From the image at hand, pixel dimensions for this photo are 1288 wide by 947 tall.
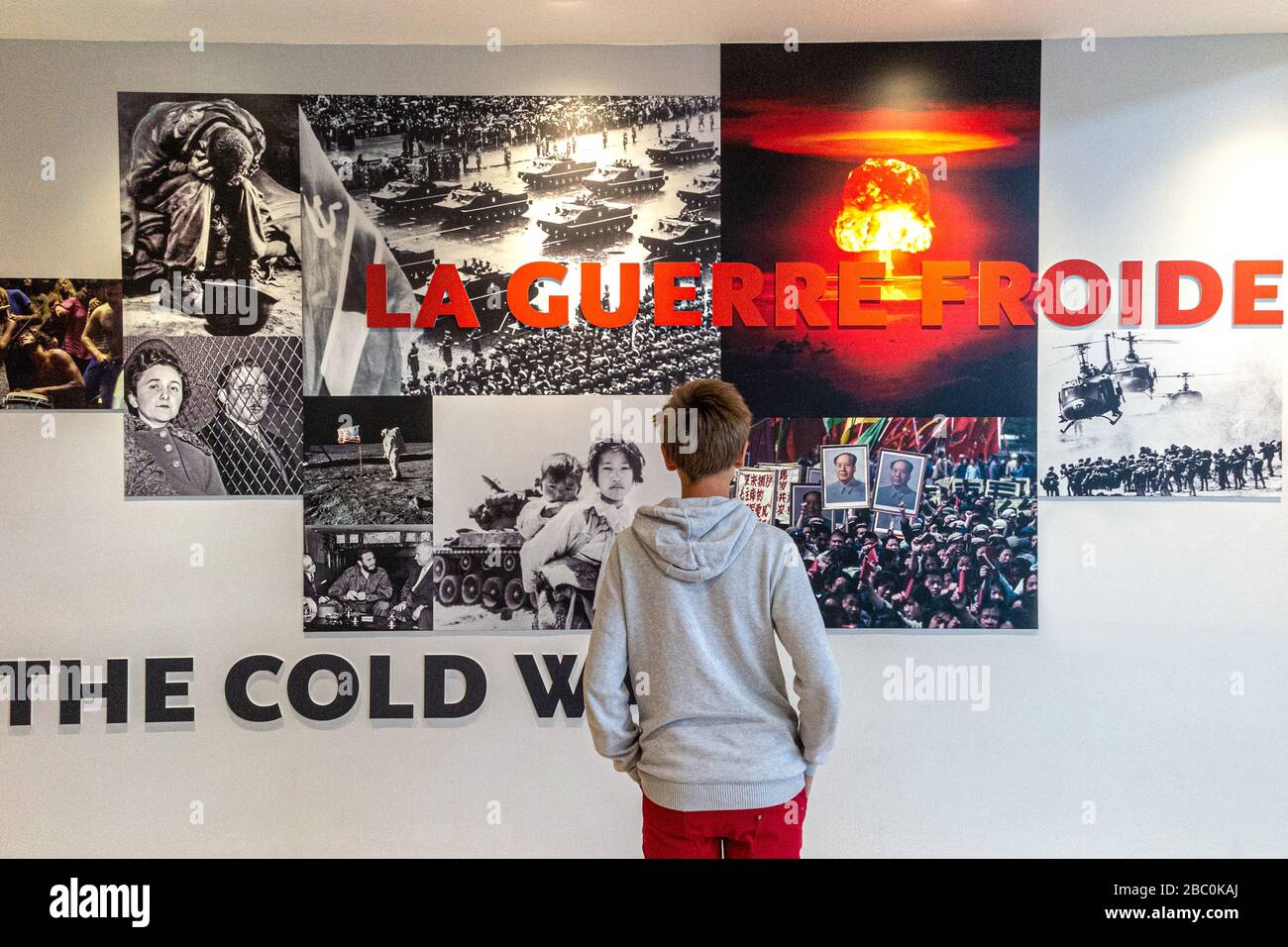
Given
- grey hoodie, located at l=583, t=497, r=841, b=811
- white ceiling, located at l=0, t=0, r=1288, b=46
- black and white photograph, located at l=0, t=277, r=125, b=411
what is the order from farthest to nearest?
black and white photograph, located at l=0, t=277, r=125, b=411 < white ceiling, located at l=0, t=0, r=1288, b=46 < grey hoodie, located at l=583, t=497, r=841, b=811

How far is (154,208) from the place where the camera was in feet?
10.3

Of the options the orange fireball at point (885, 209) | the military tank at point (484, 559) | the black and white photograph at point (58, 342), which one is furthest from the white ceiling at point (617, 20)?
the military tank at point (484, 559)

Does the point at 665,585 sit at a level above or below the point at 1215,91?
below

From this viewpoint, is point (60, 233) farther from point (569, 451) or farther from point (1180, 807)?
point (1180, 807)

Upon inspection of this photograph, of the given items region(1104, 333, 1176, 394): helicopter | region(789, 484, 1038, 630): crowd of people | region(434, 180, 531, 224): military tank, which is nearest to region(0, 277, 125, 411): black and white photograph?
region(434, 180, 531, 224): military tank

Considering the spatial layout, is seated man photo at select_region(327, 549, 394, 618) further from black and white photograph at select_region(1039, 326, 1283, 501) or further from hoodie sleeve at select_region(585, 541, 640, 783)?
black and white photograph at select_region(1039, 326, 1283, 501)

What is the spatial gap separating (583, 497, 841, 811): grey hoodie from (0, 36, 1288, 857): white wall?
138cm

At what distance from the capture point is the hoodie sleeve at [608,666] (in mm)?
1841

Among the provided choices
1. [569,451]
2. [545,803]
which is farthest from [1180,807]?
[569,451]

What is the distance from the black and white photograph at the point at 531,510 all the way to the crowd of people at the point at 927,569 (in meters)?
0.63

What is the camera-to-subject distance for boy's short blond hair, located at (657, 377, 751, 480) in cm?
183

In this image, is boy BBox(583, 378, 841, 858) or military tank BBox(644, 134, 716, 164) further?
military tank BBox(644, 134, 716, 164)

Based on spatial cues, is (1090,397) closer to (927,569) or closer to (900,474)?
(900,474)
